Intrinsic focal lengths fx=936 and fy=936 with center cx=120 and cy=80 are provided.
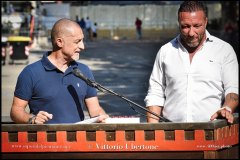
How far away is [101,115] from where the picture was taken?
635 cm

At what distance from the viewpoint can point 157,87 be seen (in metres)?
6.95

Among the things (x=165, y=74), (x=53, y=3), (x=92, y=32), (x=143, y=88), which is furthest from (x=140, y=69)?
(x=53, y=3)

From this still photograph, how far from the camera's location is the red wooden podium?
598cm

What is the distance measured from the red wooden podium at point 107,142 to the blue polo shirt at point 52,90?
1.84 feet

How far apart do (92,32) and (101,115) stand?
193 ft

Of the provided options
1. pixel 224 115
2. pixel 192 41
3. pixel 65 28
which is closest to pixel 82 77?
pixel 65 28

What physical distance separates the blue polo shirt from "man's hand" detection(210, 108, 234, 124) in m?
1.00

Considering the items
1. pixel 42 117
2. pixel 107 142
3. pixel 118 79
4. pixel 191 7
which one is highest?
pixel 191 7

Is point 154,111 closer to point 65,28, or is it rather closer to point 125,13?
point 65,28

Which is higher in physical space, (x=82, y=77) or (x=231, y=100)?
(x=82, y=77)

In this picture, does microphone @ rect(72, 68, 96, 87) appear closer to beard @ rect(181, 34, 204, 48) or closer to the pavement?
beard @ rect(181, 34, 204, 48)

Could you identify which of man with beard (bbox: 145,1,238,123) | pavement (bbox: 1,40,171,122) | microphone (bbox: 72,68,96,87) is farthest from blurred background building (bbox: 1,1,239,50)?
microphone (bbox: 72,68,96,87)

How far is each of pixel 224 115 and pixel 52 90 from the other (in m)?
1.25

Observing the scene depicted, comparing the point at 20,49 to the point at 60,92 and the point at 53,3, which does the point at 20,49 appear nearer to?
the point at 60,92
